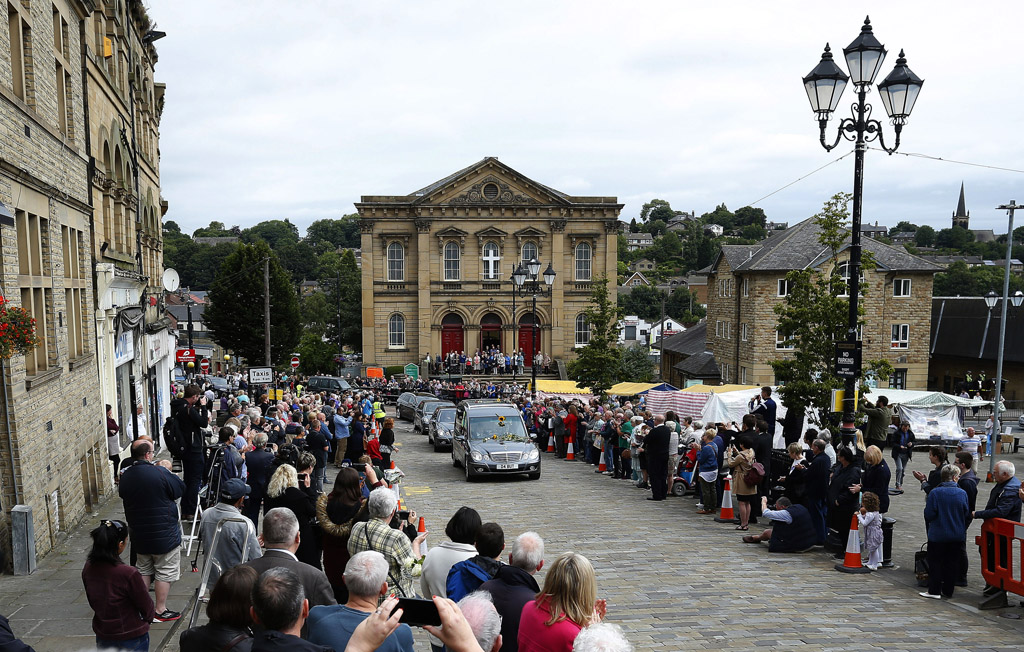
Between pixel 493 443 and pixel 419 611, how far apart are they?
16.1 m

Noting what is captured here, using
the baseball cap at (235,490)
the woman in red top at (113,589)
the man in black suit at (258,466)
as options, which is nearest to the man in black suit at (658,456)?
the man in black suit at (258,466)

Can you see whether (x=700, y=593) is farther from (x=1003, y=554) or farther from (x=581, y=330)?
(x=581, y=330)

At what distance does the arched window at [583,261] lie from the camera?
194 ft

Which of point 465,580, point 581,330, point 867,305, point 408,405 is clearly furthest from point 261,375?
point 867,305

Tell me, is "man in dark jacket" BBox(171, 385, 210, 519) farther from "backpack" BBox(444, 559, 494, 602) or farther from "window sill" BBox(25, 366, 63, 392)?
"backpack" BBox(444, 559, 494, 602)

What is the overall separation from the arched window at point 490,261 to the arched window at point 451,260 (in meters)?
1.89

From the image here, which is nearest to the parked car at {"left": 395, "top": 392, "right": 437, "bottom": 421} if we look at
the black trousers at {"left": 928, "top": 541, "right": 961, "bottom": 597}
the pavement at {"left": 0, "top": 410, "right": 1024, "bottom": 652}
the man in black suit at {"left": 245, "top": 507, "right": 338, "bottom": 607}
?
the pavement at {"left": 0, "top": 410, "right": 1024, "bottom": 652}

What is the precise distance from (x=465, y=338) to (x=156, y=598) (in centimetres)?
5050

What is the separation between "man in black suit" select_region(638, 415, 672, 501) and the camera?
52.3 feet

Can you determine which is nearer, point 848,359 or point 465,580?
point 465,580

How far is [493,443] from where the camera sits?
20156 millimetres

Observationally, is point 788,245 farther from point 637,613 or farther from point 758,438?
point 637,613

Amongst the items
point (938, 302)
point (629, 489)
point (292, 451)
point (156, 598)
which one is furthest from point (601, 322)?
point (938, 302)

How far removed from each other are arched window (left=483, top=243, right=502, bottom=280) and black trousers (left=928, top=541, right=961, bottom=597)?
49.5 meters
